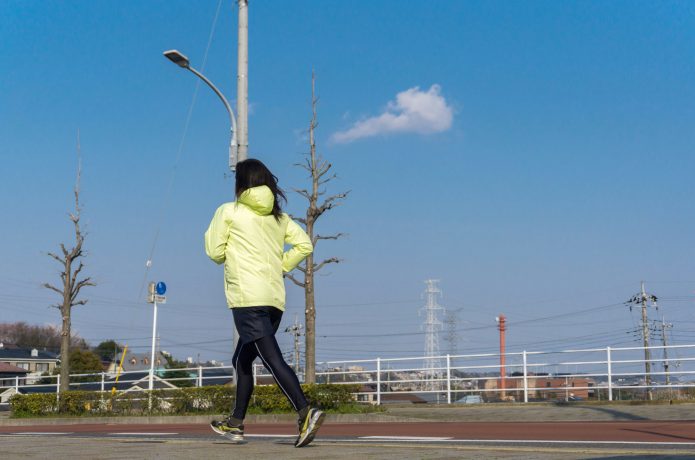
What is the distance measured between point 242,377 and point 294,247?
3.30 feet

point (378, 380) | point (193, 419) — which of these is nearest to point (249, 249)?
point (193, 419)

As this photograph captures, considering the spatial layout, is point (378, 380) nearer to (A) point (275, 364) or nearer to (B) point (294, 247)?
(B) point (294, 247)

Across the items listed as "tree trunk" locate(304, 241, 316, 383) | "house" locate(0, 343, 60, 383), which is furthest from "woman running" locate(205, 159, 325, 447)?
"house" locate(0, 343, 60, 383)

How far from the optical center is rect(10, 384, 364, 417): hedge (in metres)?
15.1

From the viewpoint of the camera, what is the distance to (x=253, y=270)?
5.51 meters

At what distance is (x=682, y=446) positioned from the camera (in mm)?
5238

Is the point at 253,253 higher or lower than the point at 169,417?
higher

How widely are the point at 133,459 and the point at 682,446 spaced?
3428 mm

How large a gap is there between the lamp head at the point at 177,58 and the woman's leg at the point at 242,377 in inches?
392

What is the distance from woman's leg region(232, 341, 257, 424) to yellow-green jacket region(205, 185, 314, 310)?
0.41 metres

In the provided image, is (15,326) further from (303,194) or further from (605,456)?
(605,456)

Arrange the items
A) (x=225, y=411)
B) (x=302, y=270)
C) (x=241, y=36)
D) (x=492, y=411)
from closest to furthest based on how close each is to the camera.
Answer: (x=241, y=36) < (x=492, y=411) < (x=225, y=411) < (x=302, y=270)

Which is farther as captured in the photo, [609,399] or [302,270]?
[302,270]

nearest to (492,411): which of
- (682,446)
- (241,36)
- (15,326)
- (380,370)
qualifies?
(380,370)
